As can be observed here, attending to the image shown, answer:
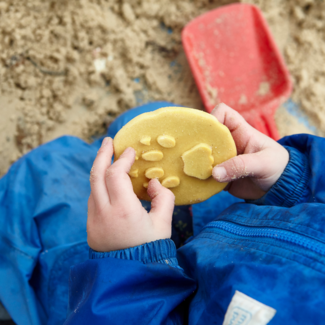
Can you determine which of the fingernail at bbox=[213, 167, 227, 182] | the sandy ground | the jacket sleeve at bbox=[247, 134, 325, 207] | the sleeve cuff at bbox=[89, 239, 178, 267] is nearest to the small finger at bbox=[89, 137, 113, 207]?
the sleeve cuff at bbox=[89, 239, 178, 267]

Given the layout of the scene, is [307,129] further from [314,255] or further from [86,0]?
[86,0]

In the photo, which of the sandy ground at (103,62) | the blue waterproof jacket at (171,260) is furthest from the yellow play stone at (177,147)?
the sandy ground at (103,62)

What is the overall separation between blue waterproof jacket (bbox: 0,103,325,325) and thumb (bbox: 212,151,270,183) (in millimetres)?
85

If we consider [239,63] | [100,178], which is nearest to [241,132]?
[100,178]

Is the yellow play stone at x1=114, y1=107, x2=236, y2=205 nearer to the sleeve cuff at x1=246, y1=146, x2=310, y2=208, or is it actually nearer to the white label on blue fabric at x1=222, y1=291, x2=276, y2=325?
the sleeve cuff at x1=246, y1=146, x2=310, y2=208

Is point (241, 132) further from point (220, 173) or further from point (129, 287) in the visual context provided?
point (129, 287)

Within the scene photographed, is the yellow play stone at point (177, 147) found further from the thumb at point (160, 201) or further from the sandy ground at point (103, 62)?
the sandy ground at point (103, 62)

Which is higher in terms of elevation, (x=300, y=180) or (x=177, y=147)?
(x=177, y=147)

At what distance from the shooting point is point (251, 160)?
2.00 ft

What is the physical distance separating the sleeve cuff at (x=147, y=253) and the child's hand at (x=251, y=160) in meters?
0.19

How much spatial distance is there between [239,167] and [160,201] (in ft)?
0.61

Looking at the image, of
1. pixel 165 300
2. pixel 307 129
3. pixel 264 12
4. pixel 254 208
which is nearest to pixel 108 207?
pixel 165 300

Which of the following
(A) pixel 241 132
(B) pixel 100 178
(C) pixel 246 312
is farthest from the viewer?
(A) pixel 241 132

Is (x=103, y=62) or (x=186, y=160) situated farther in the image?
(x=103, y=62)
